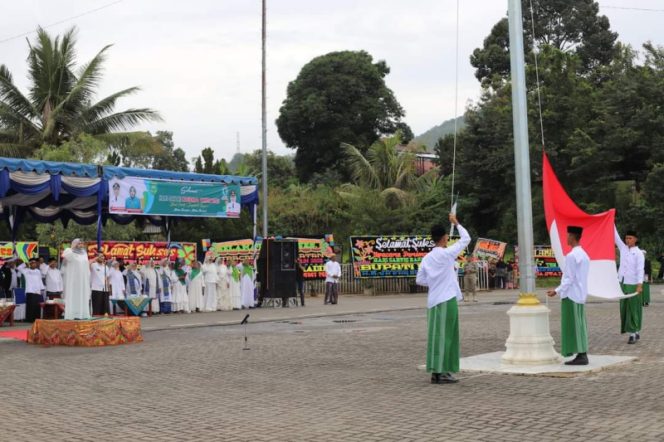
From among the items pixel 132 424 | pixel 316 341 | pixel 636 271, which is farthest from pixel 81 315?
pixel 636 271

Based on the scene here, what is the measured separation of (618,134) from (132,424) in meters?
37.2

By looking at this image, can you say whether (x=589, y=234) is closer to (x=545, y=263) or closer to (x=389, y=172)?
(x=545, y=263)

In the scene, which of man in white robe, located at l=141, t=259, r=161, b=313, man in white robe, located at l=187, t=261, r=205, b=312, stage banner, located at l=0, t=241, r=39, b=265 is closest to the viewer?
man in white robe, located at l=141, t=259, r=161, b=313

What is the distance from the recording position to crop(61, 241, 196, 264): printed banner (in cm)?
2747

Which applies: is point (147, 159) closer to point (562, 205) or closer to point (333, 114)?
point (333, 114)

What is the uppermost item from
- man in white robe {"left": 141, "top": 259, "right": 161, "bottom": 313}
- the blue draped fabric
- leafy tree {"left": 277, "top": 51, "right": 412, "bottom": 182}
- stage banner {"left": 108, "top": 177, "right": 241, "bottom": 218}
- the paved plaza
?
leafy tree {"left": 277, "top": 51, "right": 412, "bottom": 182}

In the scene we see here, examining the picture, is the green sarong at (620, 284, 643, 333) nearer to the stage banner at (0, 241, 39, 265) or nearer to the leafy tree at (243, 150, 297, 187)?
the stage banner at (0, 241, 39, 265)

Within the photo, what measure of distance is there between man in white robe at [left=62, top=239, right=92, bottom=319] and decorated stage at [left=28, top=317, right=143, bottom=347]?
0.40 metres

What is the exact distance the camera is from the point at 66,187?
22047 mm

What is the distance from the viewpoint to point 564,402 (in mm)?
8500

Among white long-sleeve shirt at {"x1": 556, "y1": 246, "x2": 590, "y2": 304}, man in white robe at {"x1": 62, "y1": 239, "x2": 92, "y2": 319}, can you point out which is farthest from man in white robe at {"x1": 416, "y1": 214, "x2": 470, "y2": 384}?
man in white robe at {"x1": 62, "y1": 239, "x2": 92, "y2": 319}

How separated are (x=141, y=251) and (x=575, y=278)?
1982 cm

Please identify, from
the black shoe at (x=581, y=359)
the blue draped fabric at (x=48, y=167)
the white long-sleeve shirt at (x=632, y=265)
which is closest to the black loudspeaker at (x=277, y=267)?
the blue draped fabric at (x=48, y=167)

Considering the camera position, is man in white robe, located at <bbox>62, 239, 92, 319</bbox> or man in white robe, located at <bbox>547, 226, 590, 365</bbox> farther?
man in white robe, located at <bbox>62, 239, 92, 319</bbox>
